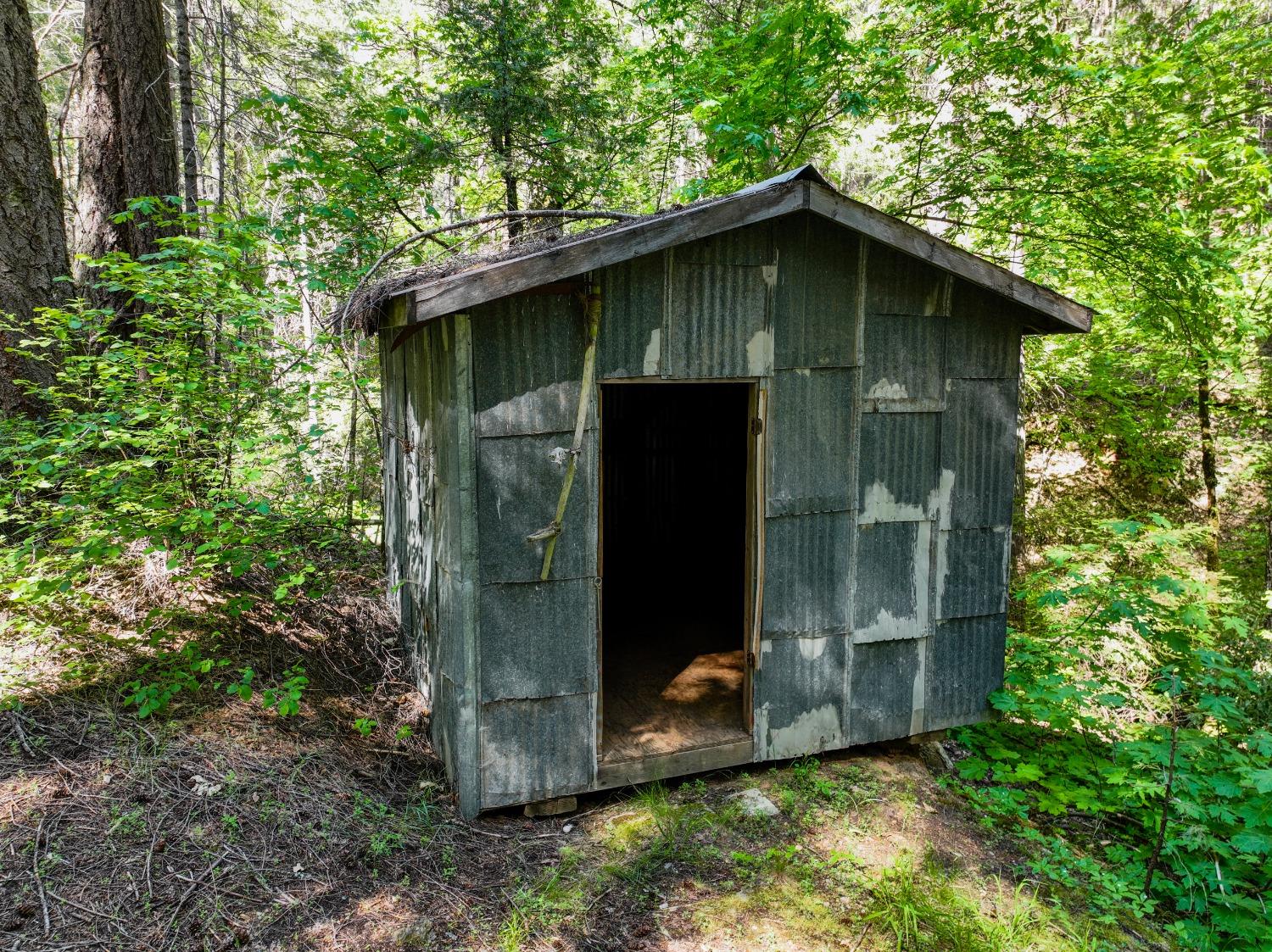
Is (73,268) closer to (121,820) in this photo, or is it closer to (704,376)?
(121,820)

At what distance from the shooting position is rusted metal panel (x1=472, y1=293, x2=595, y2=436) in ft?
11.1

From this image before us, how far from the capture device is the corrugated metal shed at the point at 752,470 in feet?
11.3

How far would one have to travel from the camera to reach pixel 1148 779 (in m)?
3.86

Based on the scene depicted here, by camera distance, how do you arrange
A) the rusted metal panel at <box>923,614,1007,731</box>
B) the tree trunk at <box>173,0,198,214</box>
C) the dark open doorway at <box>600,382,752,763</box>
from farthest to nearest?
1. the tree trunk at <box>173,0,198,214</box>
2. the dark open doorway at <box>600,382,752,763</box>
3. the rusted metal panel at <box>923,614,1007,731</box>

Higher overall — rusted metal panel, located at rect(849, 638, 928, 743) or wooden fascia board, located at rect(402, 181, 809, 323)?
wooden fascia board, located at rect(402, 181, 809, 323)

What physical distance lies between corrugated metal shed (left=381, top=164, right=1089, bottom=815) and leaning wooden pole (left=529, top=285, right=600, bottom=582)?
0.03 m

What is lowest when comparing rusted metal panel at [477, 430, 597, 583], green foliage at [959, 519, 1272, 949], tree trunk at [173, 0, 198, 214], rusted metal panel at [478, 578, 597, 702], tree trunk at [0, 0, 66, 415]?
green foliage at [959, 519, 1272, 949]

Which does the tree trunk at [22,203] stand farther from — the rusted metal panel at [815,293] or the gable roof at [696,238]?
the rusted metal panel at [815,293]

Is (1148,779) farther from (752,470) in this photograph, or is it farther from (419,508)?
(419,508)

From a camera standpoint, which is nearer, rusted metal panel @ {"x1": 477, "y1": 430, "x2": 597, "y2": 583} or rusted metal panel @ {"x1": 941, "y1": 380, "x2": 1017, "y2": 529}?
rusted metal panel @ {"x1": 477, "y1": 430, "x2": 597, "y2": 583}

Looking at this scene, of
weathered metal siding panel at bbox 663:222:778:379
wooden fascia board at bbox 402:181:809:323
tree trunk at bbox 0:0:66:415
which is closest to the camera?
wooden fascia board at bbox 402:181:809:323

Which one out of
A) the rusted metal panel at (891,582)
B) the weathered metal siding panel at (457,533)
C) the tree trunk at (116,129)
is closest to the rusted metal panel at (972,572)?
the rusted metal panel at (891,582)

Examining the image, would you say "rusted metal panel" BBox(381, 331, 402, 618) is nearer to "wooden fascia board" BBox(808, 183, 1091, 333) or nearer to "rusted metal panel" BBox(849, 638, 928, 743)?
"wooden fascia board" BBox(808, 183, 1091, 333)

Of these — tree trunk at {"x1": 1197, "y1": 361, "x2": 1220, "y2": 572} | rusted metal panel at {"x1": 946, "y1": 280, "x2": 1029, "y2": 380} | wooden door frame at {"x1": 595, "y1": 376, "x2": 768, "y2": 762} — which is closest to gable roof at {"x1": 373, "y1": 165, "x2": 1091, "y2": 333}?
rusted metal panel at {"x1": 946, "y1": 280, "x2": 1029, "y2": 380}
